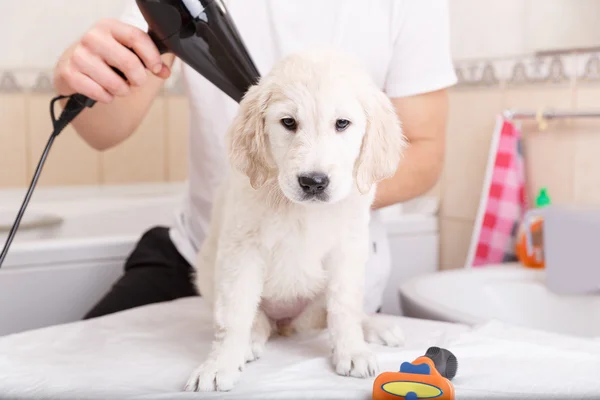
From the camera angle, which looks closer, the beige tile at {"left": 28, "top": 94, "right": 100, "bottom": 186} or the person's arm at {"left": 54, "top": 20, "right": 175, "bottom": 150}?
the person's arm at {"left": 54, "top": 20, "right": 175, "bottom": 150}

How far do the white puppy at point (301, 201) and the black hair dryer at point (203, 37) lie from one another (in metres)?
0.08

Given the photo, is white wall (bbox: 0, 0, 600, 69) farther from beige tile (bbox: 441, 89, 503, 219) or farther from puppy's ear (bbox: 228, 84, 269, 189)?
puppy's ear (bbox: 228, 84, 269, 189)

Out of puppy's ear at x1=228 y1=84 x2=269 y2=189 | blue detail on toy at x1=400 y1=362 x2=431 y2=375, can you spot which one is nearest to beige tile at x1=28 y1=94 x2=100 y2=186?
puppy's ear at x1=228 y1=84 x2=269 y2=189

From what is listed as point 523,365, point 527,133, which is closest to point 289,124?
point 523,365

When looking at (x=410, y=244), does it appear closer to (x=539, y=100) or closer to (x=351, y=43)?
(x=539, y=100)

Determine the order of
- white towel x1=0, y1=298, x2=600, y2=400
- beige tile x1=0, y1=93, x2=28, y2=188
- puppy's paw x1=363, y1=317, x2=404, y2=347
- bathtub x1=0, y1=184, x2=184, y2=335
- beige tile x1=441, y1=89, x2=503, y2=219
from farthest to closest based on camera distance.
A: beige tile x1=0, y1=93, x2=28, y2=188, beige tile x1=441, y1=89, x2=503, y2=219, bathtub x1=0, y1=184, x2=184, y2=335, puppy's paw x1=363, y1=317, x2=404, y2=347, white towel x1=0, y1=298, x2=600, y2=400

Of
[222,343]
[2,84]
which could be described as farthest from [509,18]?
[2,84]

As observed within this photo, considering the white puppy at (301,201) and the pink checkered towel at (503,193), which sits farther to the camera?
the pink checkered towel at (503,193)

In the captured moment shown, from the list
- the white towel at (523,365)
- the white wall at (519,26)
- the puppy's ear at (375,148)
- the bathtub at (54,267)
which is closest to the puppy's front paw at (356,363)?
the white towel at (523,365)

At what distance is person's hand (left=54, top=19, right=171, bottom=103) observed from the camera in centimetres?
100

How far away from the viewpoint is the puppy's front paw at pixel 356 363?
2.96 feet

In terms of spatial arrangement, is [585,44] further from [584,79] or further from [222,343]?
[222,343]

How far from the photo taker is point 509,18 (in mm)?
2125

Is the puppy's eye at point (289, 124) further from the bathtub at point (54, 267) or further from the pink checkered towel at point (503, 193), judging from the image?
the pink checkered towel at point (503, 193)
